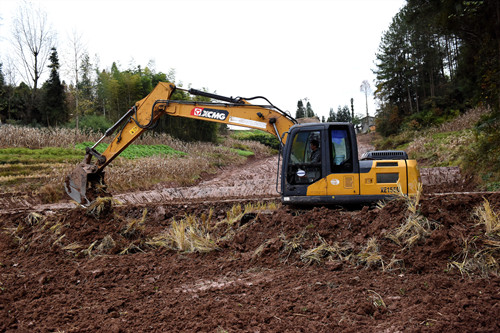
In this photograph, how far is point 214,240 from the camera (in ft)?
19.2

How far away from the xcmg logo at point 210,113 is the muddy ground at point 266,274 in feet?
6.29

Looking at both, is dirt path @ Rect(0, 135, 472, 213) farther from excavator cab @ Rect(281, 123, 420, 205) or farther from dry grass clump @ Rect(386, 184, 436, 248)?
dry grass clump @ Rect(386, 184, 436, 248)

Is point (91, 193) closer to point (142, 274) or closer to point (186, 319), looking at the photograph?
point (142, 274)

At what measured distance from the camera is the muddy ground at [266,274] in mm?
3148

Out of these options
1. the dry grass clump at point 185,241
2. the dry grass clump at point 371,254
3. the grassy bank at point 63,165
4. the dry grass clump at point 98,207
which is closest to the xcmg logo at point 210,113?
the dry grass clump at point 185,241

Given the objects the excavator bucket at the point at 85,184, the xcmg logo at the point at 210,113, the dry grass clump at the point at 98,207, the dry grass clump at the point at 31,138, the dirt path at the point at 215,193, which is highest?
the dry grass clump at the point at 31,138

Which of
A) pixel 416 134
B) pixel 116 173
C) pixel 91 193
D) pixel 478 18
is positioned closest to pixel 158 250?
pixel 91 193

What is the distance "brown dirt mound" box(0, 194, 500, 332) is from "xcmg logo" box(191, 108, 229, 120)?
2024 millimetres

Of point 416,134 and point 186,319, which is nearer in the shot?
point 186,319

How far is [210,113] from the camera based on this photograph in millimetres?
7219

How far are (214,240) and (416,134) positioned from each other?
24.1 metres

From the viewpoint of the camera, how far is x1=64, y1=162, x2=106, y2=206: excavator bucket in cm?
698

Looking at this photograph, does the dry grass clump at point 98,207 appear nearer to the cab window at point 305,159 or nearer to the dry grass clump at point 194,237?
the dry grass clump at point 194,237

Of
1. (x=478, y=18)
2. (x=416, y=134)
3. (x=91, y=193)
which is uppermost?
(x=478, y=18)
